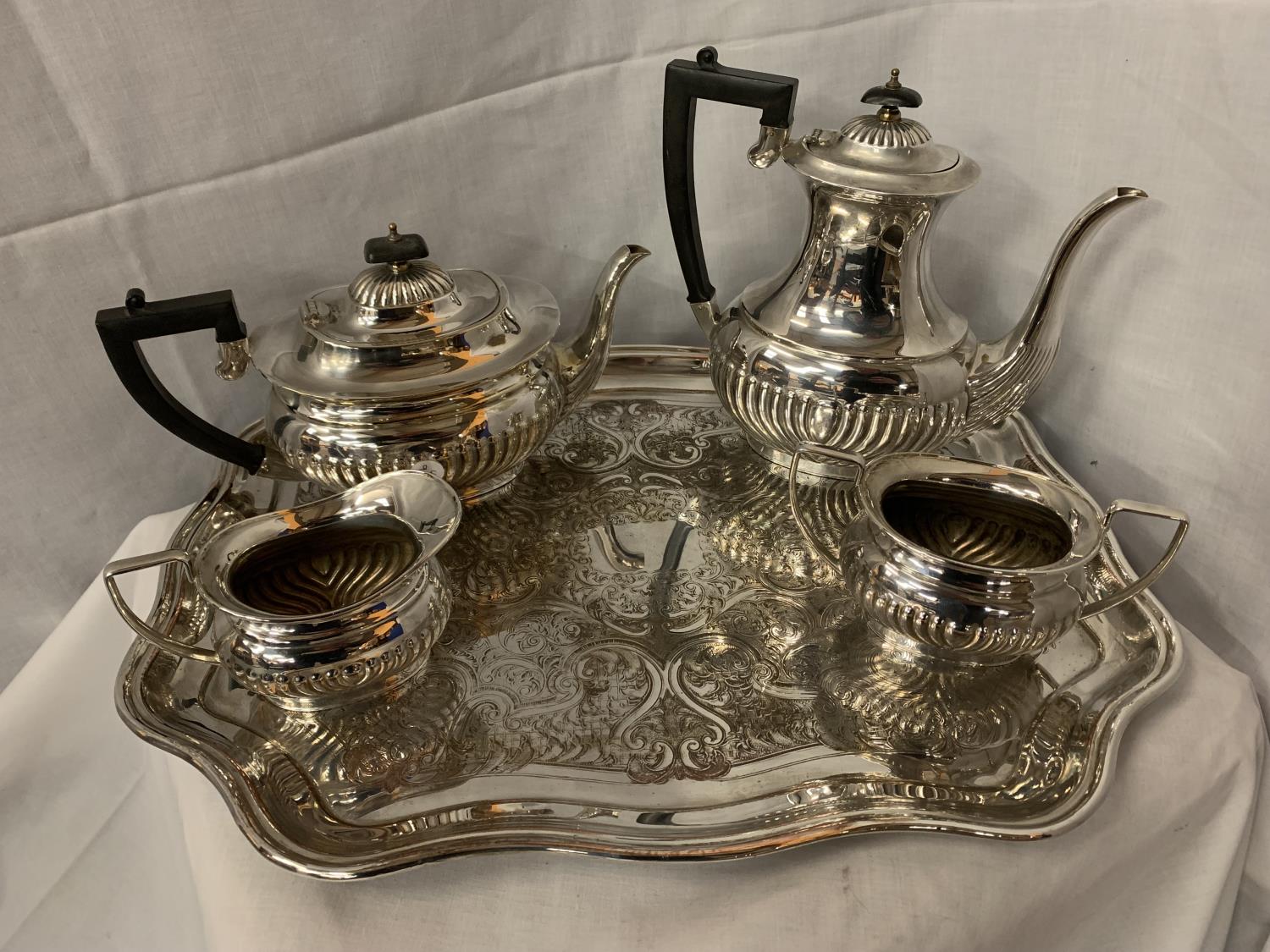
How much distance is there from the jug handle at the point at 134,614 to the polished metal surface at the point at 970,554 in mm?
365

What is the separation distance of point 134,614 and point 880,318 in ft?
1.63

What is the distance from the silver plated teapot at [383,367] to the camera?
0.55 metres

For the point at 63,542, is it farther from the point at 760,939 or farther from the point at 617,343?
the point at 760,939

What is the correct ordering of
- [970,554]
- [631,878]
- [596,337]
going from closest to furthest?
[631,878]
[970,554]
[596,337]

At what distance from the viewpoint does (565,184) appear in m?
0.74

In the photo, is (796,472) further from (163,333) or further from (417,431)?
(163,333)

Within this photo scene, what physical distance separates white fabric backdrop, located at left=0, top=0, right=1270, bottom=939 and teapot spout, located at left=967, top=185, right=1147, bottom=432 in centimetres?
8

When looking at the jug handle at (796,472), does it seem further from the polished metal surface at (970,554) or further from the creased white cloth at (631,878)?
the creased white cloth at (631,878)

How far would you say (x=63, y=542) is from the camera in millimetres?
712

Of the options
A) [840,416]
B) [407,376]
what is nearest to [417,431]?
[407,376]

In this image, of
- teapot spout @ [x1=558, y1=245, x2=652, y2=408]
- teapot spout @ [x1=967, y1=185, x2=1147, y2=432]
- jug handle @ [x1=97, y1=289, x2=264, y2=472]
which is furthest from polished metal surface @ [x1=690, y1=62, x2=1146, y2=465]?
jug handle @ [x1=97, y1=289, x2=264, y2=472]

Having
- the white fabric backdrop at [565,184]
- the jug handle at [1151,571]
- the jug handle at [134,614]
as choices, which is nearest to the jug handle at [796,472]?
the jug handle at [1151,571]

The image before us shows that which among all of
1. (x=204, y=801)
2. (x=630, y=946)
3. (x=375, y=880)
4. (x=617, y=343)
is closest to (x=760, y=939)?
(x=630, y=946)

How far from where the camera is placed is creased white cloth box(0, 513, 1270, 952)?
1.39 ft
